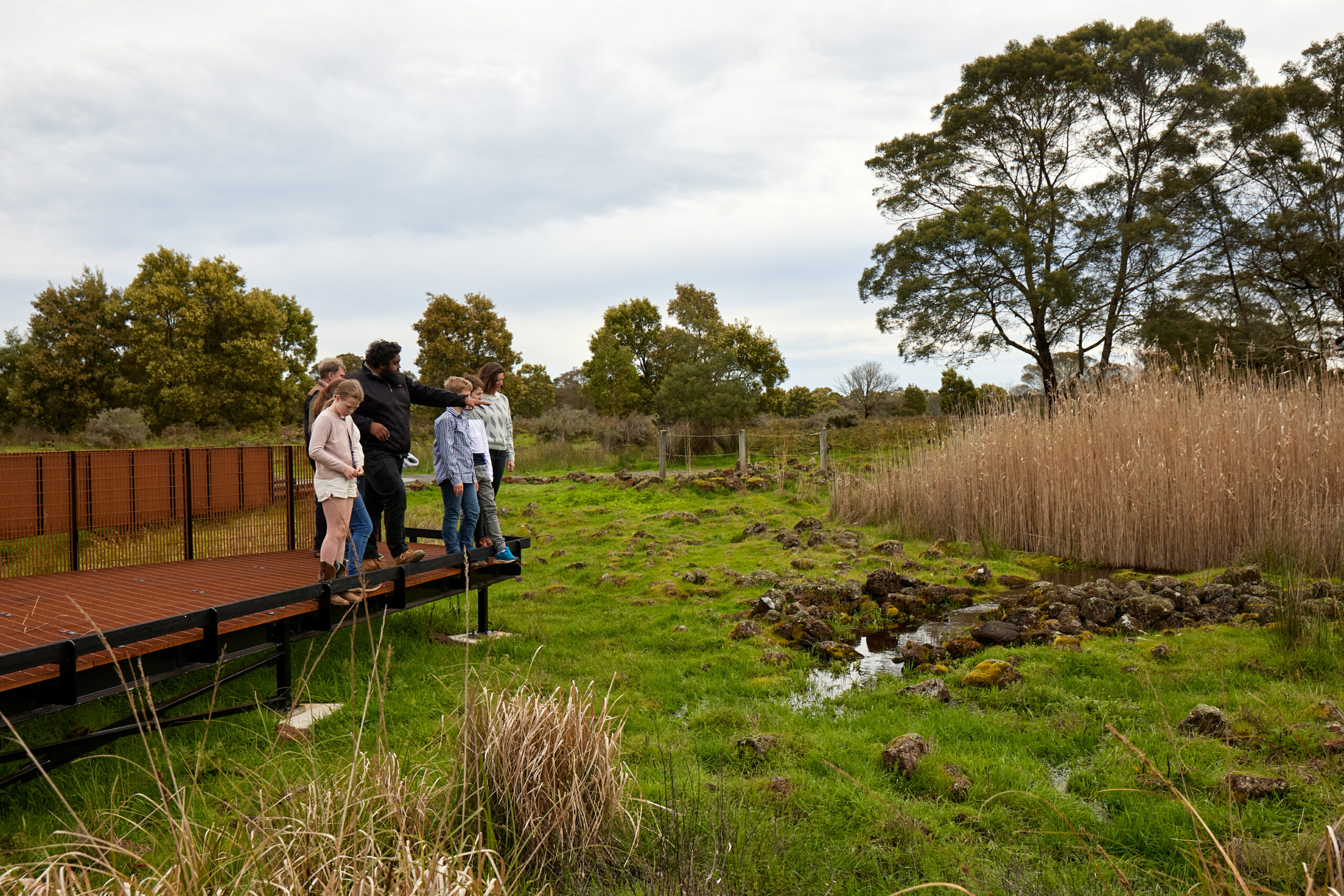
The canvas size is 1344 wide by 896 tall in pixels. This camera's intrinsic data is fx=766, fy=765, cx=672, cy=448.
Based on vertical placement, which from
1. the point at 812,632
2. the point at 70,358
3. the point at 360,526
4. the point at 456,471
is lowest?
the point at 812,632

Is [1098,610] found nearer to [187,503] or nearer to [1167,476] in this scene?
[1167,476]

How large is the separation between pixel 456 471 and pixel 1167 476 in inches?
267

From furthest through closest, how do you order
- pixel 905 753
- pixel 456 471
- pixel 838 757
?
1. pixel 456 471
2. pixel 838 757
3. pixel 905 753

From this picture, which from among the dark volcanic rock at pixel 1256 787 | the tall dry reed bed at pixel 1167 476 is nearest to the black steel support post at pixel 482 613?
the dark volcanic rock at pixel 1256 787

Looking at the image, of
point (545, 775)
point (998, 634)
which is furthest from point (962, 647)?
point (545, 775)

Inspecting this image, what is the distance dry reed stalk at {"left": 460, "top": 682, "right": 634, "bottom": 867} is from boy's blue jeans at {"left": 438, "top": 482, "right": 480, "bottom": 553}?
3521 millimetres

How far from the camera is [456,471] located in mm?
6023

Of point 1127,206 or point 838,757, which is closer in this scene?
point 838,757

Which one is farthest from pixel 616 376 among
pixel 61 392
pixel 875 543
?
pixel 875 543

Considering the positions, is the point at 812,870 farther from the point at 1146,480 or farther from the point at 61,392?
the point at 61,392

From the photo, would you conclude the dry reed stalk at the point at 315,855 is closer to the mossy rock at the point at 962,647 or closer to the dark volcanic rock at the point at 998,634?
the mossy rock at the point at 962,647

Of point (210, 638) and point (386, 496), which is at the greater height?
point (386, 496)

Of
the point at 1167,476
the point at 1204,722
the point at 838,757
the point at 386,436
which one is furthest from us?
the point at 1167,476

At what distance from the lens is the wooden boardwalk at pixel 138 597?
3.56 m
